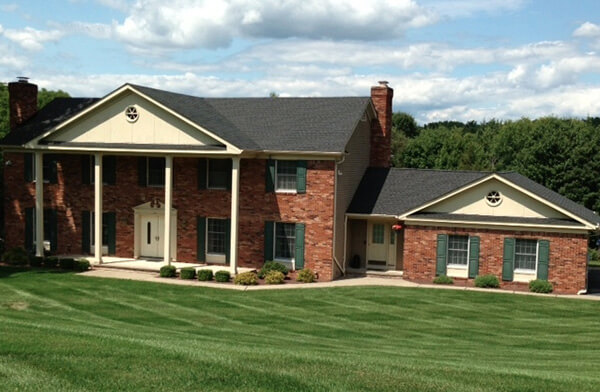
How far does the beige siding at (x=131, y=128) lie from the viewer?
27.9m

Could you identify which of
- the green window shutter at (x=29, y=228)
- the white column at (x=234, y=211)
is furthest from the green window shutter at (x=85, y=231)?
the white column at (x=234, y=211)

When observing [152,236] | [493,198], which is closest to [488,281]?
[493,198]

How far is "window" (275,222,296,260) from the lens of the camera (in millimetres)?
28578

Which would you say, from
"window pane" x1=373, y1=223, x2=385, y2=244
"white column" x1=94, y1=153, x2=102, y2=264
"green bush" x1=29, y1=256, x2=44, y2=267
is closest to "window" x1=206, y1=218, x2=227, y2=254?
"white column" x1=94, y1=153, x2=102, y2=264

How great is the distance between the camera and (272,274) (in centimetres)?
2702

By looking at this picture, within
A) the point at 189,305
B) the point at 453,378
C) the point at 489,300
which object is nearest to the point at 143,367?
the point at 453,378

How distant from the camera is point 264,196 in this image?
2862cm

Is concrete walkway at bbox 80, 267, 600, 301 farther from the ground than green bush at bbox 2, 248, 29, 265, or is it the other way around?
green bush at bbox 2, 248, 29, 265

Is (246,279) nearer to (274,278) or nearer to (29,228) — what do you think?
(274,278)

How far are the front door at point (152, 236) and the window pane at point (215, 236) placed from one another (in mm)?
2579

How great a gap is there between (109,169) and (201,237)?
5.94 m

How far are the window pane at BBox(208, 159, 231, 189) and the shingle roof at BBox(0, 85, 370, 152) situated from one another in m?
1.55

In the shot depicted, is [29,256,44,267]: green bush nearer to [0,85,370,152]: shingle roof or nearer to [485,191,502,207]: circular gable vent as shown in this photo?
[0,85,370,152]: shingle roof

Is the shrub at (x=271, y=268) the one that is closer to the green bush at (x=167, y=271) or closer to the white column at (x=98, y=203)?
the green bush at (x=167, y=271)
